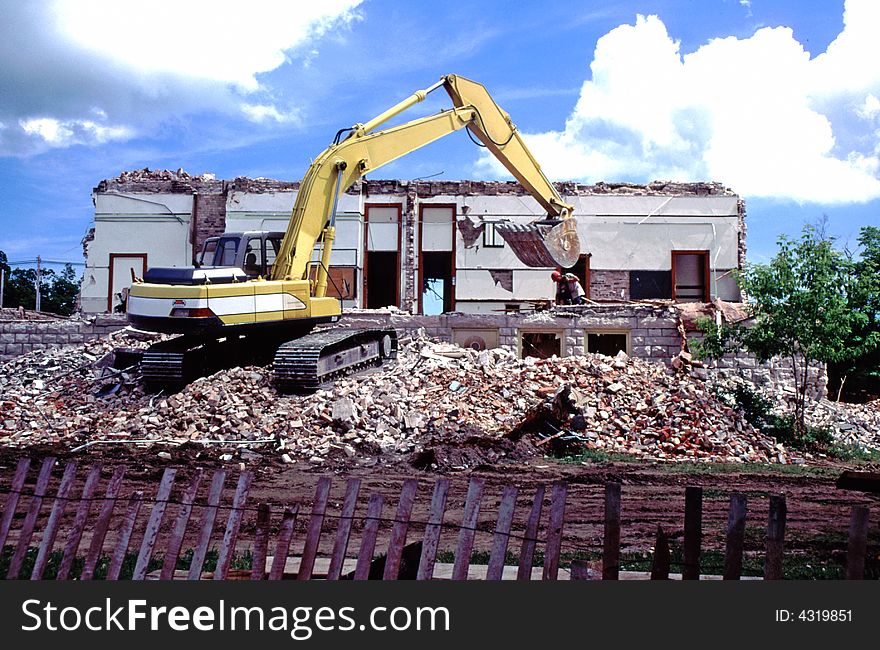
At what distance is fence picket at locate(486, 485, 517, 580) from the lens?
365 cm

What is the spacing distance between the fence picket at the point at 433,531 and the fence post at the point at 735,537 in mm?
1372

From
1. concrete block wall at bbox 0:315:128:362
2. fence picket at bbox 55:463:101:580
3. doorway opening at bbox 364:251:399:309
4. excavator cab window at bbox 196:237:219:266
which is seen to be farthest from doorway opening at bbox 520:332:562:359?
fence picket at bbox 55:463:101:580

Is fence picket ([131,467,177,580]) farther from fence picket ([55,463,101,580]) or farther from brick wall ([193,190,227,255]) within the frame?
brick wall ([193,190,227,255])

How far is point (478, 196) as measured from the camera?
24250 millimetres

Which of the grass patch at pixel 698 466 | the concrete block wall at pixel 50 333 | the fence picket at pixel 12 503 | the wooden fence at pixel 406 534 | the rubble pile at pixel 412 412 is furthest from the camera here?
the concrete block wall at pixel 50 333

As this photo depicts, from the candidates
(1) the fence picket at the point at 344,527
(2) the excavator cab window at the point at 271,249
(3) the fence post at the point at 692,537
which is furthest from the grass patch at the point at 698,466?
(1) the fence picket at the point at 344,527

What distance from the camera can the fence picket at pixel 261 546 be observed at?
397 cm

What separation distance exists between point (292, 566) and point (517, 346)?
14.3m

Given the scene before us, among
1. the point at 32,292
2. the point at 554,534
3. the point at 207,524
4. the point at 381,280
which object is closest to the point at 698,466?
the point at 554,534

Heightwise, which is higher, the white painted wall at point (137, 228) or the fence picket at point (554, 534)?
the white painted wall at point (137, 228)

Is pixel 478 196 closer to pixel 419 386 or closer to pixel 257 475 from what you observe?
pixel 419 386

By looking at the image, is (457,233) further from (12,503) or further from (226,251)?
(12,503)

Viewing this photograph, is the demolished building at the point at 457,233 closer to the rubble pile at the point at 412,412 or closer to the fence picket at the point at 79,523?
the rubble pile at the point at 412,412

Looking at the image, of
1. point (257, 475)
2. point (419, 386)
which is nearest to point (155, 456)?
point (257, 475)
